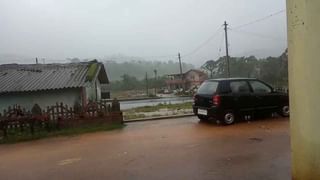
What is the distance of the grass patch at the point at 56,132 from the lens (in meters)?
14.4

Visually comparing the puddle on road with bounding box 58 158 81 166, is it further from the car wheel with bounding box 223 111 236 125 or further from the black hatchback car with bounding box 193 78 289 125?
the car wheel with bounding box 223 111 236 125

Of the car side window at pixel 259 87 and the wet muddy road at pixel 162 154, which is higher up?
the car side window at pixel 259 87

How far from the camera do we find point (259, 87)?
1528 centimetres

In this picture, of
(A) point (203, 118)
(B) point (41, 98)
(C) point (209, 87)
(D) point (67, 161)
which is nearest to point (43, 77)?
(B) point (41, 98)

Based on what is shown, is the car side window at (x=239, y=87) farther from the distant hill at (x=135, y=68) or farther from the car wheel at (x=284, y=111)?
the distant hill at (x=135, y=68)

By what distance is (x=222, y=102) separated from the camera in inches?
559

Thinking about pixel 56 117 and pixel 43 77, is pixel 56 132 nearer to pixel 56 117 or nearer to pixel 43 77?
pixel 56 117

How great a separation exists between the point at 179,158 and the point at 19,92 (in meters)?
14.8

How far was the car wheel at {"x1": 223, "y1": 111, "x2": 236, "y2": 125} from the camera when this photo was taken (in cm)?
1428

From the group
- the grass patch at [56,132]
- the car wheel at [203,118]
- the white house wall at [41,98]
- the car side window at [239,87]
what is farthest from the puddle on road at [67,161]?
the white house wall at [41,98]

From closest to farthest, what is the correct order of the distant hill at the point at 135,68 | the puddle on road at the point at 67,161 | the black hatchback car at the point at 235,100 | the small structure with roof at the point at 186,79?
the puddle on road at the point at 67,161 → the black hatchback car at the point at 235,100 → the small structure with roof at the point at 186,79 → the distant hill at the point at 135,68

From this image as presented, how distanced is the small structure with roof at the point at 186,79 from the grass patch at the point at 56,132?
161 ft

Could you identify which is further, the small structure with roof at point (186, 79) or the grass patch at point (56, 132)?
the small structure with roof at point (186, 79)

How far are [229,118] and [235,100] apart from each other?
663 mm
